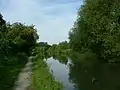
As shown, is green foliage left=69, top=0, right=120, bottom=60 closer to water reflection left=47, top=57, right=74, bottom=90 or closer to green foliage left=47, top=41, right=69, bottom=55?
water reflection left=47, top=57, right=74, bottom=90

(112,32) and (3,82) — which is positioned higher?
(112,32)

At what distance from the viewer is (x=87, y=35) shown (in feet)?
199

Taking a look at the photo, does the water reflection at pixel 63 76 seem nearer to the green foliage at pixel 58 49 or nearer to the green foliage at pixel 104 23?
the green foliage at pixel 104 23

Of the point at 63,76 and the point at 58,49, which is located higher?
the point at 58,49

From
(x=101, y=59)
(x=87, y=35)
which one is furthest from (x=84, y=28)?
(x=101, y=59)

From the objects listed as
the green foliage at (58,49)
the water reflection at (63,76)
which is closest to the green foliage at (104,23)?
the water reflection at (63,76)

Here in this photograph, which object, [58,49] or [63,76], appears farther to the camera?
[58,49]

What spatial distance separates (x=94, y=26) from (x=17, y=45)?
53.0ft

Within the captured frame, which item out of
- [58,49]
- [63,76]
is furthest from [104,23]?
[58,49]

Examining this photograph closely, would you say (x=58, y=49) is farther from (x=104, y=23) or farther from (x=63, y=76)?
(x=63, y=76)

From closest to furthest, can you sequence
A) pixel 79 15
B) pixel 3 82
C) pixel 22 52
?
1. pixel 3 82
2. pixel 79 15
3. pixel 22 52

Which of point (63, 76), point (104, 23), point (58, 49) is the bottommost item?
point (63, 76)

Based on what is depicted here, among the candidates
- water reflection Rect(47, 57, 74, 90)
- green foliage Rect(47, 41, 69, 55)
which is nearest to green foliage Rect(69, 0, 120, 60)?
water reflection Rect(47, 57, 74, 90)

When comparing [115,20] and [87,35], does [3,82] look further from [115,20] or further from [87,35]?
[87,35]
